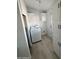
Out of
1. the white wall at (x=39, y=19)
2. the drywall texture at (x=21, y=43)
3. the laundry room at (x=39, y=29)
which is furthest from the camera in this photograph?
the white wall at (x=39, y=19)

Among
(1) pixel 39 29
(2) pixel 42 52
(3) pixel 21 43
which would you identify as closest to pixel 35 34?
(1) pixel 39 29

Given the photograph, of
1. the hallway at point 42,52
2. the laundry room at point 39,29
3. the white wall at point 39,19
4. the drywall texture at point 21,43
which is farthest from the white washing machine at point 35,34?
the drywall texture at point 21,43

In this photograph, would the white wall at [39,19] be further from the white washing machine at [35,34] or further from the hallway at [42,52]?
the hallway at [42,52]

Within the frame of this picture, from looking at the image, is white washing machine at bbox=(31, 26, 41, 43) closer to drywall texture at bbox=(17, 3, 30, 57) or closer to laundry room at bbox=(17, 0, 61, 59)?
laundry room at bbox=(17, 0, 61, 59)

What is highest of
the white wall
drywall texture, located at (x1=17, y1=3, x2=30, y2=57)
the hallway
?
the white wall

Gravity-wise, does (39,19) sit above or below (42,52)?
above

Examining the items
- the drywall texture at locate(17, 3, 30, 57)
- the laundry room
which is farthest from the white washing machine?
the drywall texture at locate(17, 3, 30, 57)

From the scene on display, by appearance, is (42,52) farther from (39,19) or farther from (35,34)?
(39,19)
